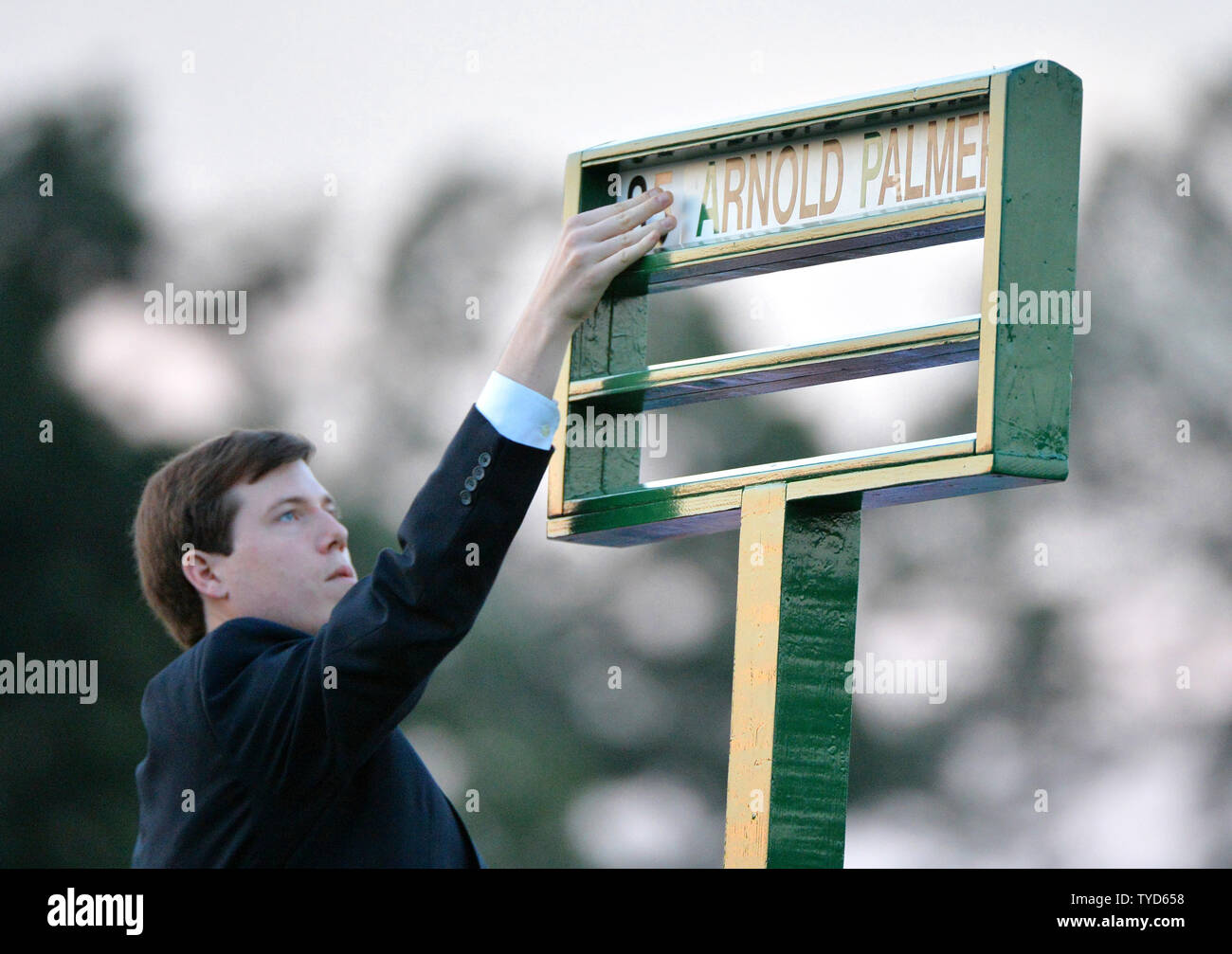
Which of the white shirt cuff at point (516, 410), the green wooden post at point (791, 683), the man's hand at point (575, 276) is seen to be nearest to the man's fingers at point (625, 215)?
the man's hand at point (575, 276)

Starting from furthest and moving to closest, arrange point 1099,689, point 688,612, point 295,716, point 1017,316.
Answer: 1. point 688,612
2. point 1099,689
3. point 295,716
4. point 1017,316

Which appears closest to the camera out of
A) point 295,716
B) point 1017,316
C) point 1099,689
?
point 1017,316

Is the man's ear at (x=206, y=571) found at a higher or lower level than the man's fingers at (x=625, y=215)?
lower

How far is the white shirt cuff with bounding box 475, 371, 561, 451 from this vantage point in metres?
3.46

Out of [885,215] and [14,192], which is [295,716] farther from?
[14,192]

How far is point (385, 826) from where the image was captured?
147 inches

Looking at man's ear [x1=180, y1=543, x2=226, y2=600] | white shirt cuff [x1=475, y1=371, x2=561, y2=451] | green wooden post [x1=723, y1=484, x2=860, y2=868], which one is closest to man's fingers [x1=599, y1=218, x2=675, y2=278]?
white shirt cuff [x1=475, y1=371, x2=561, y2=451]

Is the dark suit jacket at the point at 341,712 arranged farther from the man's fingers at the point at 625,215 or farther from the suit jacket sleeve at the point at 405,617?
the man's fingers at the point at 625,215

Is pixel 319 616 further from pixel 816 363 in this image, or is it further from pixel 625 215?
pixel 816 363

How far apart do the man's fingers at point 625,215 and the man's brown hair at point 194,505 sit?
32.4 inches

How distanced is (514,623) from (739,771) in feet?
48.6

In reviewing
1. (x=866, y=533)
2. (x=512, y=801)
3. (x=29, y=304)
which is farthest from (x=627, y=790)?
(x=29, y=304)

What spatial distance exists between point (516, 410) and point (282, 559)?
72cm

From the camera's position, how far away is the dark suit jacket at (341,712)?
11.2ft
